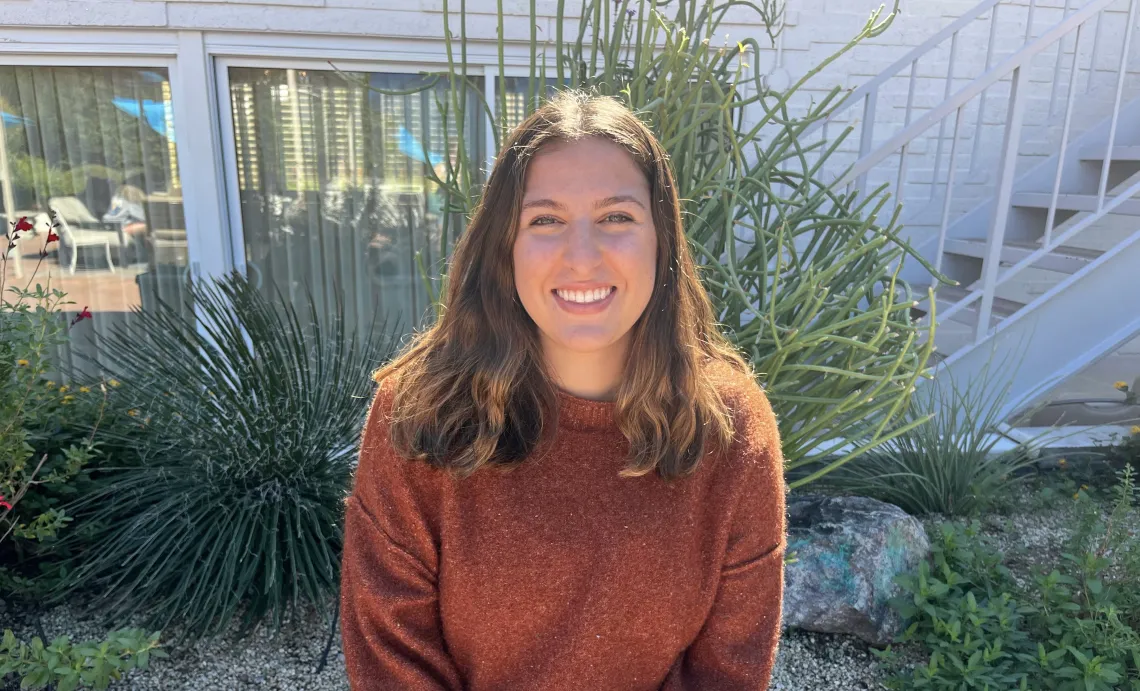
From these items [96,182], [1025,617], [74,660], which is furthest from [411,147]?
[1025,617]

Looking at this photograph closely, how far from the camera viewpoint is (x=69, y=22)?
327cm

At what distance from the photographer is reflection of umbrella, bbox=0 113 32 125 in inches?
140

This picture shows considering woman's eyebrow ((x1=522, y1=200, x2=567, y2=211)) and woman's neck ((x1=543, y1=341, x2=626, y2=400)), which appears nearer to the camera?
woman's eyebrow ((x1=522, y1=200, x2=567, y2=211))

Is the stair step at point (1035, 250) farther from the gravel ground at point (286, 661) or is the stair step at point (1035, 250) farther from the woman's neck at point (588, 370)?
the woman's neck at point (588, 370)

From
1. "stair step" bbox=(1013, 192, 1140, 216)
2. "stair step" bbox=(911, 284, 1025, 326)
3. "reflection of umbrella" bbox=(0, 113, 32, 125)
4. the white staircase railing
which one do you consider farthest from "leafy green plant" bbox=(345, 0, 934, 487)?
"reflection of umbrella" bbox=(0, 113, 32, 125)

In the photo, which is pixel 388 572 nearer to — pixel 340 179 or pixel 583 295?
pixel 583 295

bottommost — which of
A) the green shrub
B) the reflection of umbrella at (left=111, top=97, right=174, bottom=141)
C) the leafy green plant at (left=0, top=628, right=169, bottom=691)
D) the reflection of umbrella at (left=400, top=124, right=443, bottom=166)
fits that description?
the green shrub

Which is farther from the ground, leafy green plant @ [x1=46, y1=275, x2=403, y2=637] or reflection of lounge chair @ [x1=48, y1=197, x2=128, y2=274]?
reflection of lounge chair @ [x1=48, y1=197, x2=128, y2=274]

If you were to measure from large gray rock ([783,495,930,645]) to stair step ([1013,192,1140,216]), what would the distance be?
232cm

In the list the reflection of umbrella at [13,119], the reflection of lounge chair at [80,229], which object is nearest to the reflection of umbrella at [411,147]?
the reflection of lounge chair at [80,229]

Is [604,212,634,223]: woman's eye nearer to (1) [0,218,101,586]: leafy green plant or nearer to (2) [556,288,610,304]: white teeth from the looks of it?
(2) [556,288,610,304]: white teeth

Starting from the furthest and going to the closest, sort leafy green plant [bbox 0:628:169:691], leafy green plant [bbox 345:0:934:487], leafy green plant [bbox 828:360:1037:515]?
leafy green plant [bbox 828:360:1037:515]
leafy green plant [bbox 345:0:934:487]
leafy green plant [bbox 0:628:169:691]

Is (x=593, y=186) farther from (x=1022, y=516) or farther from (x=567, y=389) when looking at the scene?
(x=1022, y=516)

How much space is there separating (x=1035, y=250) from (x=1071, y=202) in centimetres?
44
